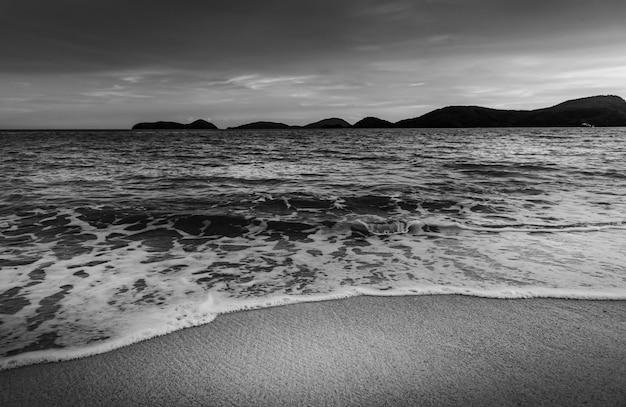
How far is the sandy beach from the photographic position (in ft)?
8.12

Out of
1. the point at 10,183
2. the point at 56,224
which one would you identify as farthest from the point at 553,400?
the point at 10,183

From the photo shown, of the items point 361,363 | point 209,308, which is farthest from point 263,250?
point 361,363

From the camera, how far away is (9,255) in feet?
18.4

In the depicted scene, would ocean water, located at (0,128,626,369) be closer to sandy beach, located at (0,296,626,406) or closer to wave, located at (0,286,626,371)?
wave, located at (0,286,626,371)

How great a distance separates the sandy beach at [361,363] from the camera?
2.47 m

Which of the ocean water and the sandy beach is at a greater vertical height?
the sandy beach

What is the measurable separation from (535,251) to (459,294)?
2.22 meters

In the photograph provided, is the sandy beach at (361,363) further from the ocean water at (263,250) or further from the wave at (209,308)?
the ocean water at (263,250)

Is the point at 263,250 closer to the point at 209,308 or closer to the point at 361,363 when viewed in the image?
the point at 209,308

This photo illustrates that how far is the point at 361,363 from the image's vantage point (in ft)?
9.25

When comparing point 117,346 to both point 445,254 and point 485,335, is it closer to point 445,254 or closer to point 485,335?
point 485,335

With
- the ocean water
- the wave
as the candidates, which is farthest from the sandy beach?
the ocean water

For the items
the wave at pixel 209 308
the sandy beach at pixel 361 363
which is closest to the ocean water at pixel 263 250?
the wave at pixel 209 308

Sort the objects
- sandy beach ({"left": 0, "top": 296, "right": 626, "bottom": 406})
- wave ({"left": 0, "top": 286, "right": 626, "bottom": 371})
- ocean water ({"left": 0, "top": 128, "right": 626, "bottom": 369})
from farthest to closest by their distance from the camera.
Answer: ocean water ({"left": 0, "top": 128, "right": 626, "bottom": 369}), wave ({"left": 0, "top": 286, "right": 626, "bottom": 371}), sandy beach ({"left": 0, "top": 296, "right": 626, "bottom": 406})
